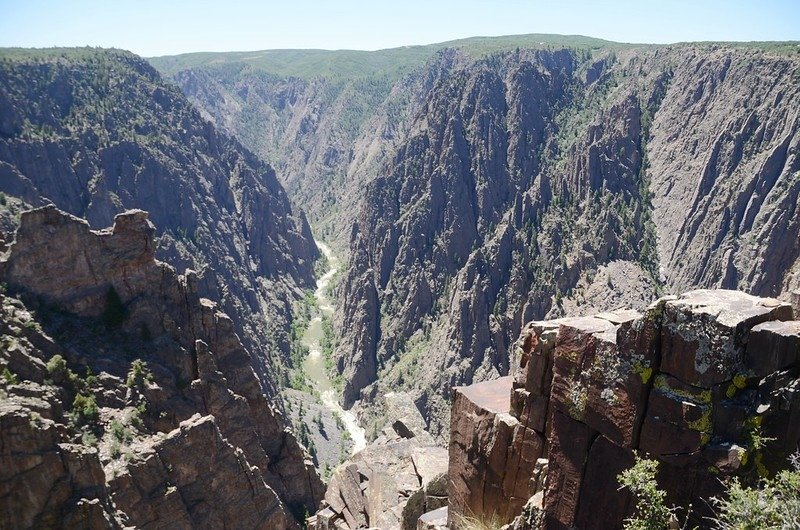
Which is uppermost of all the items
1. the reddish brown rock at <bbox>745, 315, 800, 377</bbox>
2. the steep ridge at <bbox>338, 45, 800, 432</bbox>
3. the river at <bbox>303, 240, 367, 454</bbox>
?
the reddish brown rock at <bbox>745, 315, 800, 377</bbox>

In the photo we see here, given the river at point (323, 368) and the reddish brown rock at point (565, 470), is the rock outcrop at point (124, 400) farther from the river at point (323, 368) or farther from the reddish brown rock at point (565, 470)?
the river at point (323, 368)

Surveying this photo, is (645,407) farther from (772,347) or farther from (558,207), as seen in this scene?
(558,207)

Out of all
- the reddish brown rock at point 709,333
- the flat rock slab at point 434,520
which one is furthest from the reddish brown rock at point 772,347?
the flat rock slab at point 434,520

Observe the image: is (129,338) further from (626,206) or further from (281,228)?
(281,228)

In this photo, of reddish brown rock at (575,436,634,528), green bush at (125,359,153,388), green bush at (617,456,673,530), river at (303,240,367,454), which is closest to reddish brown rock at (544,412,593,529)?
reddish brown rock at (575,436,634,528)

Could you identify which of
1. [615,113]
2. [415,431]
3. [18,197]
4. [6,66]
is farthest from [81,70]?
[415,431]

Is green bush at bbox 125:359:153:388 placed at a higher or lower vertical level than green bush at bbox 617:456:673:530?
lower

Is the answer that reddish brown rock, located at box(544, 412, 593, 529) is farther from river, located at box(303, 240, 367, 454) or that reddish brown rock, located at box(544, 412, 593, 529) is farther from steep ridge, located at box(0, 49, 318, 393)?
river, located at box(303, 240, 367, 454)
